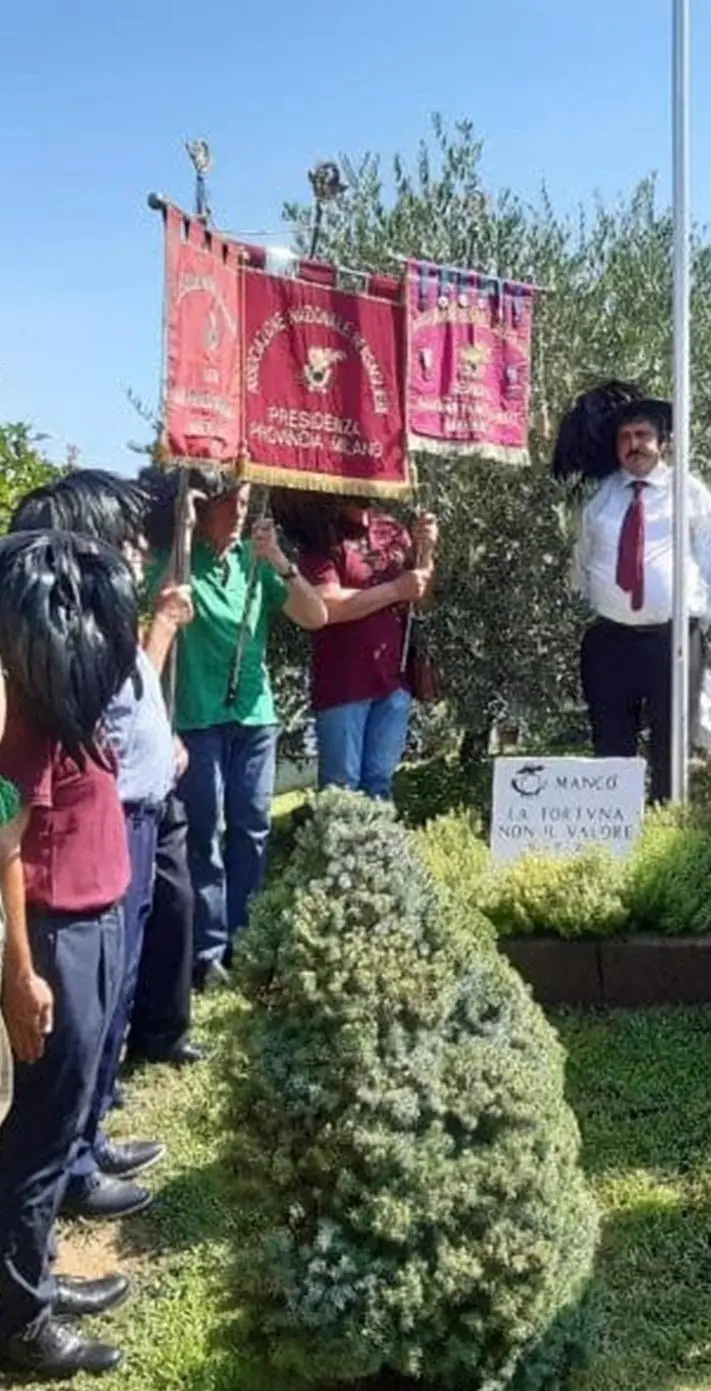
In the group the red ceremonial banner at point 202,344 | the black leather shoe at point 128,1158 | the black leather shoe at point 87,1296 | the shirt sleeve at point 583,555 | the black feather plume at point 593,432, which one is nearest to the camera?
the black leather shoe at point 87,1296

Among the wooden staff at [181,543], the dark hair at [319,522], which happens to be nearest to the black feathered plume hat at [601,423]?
the dark hair at [319,522]

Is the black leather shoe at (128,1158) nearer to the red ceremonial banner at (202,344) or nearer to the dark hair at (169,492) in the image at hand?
the dark hair at (169,492)

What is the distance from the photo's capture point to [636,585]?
577 cm

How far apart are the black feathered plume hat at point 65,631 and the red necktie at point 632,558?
3190 millimetres

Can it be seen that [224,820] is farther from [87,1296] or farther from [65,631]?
[65,631]

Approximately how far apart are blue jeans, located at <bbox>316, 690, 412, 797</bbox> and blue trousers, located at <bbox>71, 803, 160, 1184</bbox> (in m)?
1.75

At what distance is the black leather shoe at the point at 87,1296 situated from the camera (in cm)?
314

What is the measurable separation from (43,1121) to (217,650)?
2.38 meters

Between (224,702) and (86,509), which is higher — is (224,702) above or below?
below

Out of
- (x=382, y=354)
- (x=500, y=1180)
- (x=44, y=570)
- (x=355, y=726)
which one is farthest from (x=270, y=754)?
(x=500, y=1180)

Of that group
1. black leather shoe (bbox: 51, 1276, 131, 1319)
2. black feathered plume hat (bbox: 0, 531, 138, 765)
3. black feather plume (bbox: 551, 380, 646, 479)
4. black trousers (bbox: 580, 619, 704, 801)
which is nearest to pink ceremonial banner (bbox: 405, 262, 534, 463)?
black feather plume (bbox: 551, 380, 646, 479)

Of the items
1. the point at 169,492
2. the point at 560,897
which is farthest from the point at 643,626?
the point at 169,492

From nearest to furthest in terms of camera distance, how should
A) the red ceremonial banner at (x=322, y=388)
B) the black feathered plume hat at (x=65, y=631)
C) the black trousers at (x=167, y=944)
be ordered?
1. the black feathered plume hat at (x=65, y=631)
2. the black trousers at (x=167, y=944)
3. the red ceremonial banner at (x=322, y=388)

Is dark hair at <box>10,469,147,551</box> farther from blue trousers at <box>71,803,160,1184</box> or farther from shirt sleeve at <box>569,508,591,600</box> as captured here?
shirt sleeve at <box>569,508,591,600</box>
